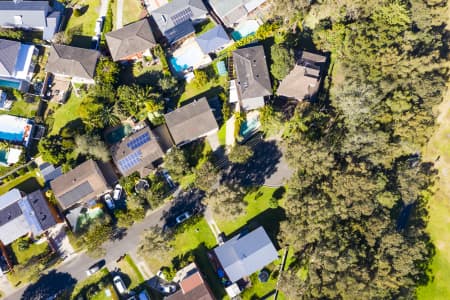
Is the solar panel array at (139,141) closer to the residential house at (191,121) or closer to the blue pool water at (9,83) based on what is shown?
the residential house at (191,121)

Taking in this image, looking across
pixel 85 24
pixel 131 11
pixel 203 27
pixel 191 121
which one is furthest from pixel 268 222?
pixel 85 24

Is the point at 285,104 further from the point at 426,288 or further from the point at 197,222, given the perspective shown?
the point at 426,288

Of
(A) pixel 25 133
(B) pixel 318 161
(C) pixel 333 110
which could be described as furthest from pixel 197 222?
(A) pixel 25 133

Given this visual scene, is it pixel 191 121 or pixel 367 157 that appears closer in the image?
pixel 367 157

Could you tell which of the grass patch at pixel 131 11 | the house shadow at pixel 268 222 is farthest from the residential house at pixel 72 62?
the house shadow at pixel 268 222

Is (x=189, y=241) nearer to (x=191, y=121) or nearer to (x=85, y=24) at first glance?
(x=191, y=121)

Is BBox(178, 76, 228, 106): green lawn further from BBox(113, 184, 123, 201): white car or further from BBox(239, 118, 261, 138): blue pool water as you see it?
BBox(113, 184, 123, 201): white car
